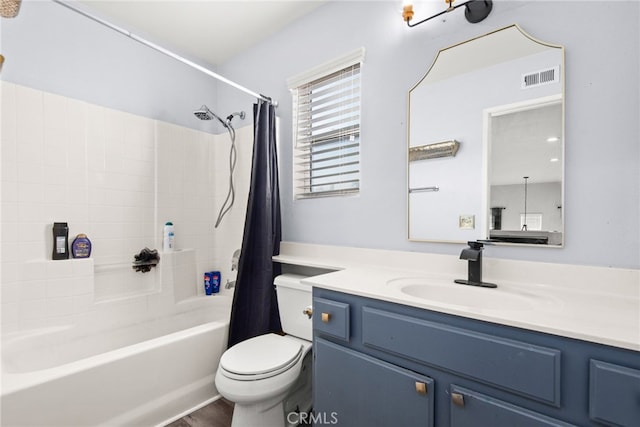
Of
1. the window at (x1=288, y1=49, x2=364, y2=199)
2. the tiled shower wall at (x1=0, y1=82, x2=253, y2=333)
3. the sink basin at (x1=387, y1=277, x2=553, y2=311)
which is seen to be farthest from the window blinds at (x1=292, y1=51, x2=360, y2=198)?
the sink basin at (x1=387, y1=277, x2=553, y2=311)

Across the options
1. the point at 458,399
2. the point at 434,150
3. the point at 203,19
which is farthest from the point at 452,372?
the point at 203,19

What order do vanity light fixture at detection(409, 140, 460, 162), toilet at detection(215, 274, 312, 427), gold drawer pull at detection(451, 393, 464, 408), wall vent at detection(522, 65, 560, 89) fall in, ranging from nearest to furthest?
gold drawer pull at detection(451, 393, 464, 408)
wall vent at detection(522, 65, 560, 89)
toilet at detection(215, 274, 312, 427)
vanity light fixture at detection(409, 140, 460, 162)

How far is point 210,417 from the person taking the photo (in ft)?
5.39

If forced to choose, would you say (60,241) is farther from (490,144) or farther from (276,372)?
(490,144)

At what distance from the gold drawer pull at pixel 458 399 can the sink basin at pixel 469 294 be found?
0.28 meters

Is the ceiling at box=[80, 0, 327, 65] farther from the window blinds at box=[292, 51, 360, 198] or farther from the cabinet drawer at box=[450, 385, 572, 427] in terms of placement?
the cabinet drawer at box=[450, 385, 572, 427]

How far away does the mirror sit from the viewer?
3.96 ft

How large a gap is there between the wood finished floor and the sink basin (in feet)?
→ 4.04

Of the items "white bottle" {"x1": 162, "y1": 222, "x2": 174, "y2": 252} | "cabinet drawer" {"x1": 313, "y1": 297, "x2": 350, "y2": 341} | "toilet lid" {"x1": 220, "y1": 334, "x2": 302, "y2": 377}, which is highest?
"white bottle" {"x1": 162, "y1": 222, "x2": 174, "y2": 252}

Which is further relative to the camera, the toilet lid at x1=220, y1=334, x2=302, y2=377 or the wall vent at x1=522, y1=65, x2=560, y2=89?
the toilet lid at x1=220, y1=334, x2=302, y2=377

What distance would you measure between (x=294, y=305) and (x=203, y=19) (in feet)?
6.95

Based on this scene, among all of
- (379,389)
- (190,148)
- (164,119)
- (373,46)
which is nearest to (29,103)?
(164,119)

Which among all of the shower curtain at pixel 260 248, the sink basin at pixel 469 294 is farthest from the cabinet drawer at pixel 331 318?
the shower curtain at pixel 260 248

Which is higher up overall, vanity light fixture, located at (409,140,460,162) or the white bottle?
vanity light fixture, located at (409,140,460,162)
